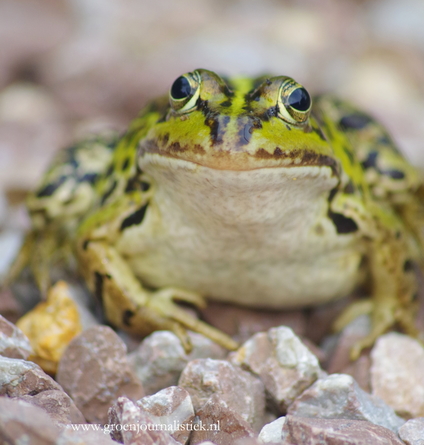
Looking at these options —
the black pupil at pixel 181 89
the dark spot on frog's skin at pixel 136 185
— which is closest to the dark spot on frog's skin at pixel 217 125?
the black pupil at pixel 181 89

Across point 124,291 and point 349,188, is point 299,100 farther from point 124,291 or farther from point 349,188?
point 124,291

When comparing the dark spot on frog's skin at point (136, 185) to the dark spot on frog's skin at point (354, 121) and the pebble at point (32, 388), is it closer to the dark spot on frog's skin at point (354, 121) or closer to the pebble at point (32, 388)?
the pebble at point (32, 388)

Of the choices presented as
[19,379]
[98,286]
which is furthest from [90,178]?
[19,379]

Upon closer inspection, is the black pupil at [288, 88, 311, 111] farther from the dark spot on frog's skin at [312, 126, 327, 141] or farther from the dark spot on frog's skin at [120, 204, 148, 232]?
the dark spot on frog's skin at [120, 204, 148, 232]

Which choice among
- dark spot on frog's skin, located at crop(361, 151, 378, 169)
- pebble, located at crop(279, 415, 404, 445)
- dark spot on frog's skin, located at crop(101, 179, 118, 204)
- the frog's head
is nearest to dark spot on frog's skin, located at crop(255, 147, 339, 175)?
the frog's head

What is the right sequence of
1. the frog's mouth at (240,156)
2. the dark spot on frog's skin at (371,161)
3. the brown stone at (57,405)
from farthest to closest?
1. the dark spot on frog's skin at (371,161)
2. the frog's mouth at (240,156)
3. the brown stone at (57,405)

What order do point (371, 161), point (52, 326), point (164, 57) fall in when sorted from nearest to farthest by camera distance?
point (52, 326) → point (371, 161) → point (164, 57)

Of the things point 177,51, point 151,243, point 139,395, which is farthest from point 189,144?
point 177,51

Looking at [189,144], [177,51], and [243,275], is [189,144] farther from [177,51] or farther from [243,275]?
[177,51]
